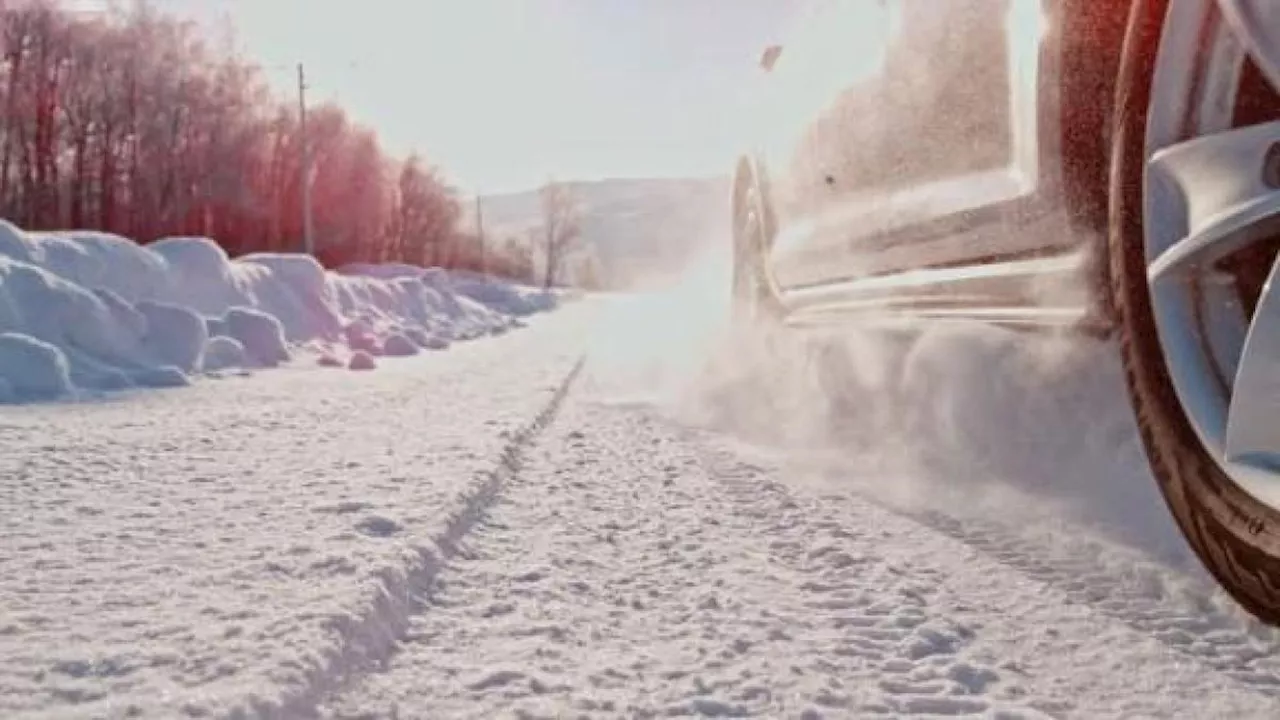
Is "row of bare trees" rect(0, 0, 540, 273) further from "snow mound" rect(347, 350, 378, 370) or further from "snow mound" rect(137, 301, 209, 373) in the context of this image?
"snow mound" rect(137, 301, 209, 373)

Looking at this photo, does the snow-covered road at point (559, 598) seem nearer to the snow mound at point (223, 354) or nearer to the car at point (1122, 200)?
the car at point (1122, 200)

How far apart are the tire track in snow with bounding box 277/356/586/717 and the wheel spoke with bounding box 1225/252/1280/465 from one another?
1.34m

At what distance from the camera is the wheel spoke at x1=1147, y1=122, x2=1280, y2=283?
5.02 feet

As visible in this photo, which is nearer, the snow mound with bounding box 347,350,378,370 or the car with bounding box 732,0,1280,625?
the car with bounding box 732,0,1280,625

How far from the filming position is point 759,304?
552cm

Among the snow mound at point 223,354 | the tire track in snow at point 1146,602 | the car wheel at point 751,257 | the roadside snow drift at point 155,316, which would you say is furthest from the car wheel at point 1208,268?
the snow mound at point 223,354

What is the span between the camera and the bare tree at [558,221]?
81312 millimetres

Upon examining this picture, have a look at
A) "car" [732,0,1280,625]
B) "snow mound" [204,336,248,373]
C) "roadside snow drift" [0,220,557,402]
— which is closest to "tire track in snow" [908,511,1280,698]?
"car" [732,0,1280,625]

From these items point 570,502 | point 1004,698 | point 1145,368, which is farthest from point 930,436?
point 1004,698

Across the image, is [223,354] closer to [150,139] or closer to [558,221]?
[150,139]

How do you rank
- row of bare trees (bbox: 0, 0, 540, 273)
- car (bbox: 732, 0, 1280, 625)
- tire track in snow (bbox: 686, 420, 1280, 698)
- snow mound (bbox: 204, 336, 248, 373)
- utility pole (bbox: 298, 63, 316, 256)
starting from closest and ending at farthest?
car (bbox: 732, 0, 1280, 625)
tire track in snow (bbox: 686, 420, 1280, 698)
snow mound (bbox: 204, 336, 248, 373)
utility pole (bbox: 298, 63, 316, 256)
row of bare trees (bbox: 0, 0, 540, 273)

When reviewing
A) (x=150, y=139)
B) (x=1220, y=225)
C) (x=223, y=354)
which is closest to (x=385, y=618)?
(x=1220, y=225)

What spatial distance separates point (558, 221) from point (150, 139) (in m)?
48.5

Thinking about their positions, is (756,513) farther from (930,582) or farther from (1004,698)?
(1004,698)
